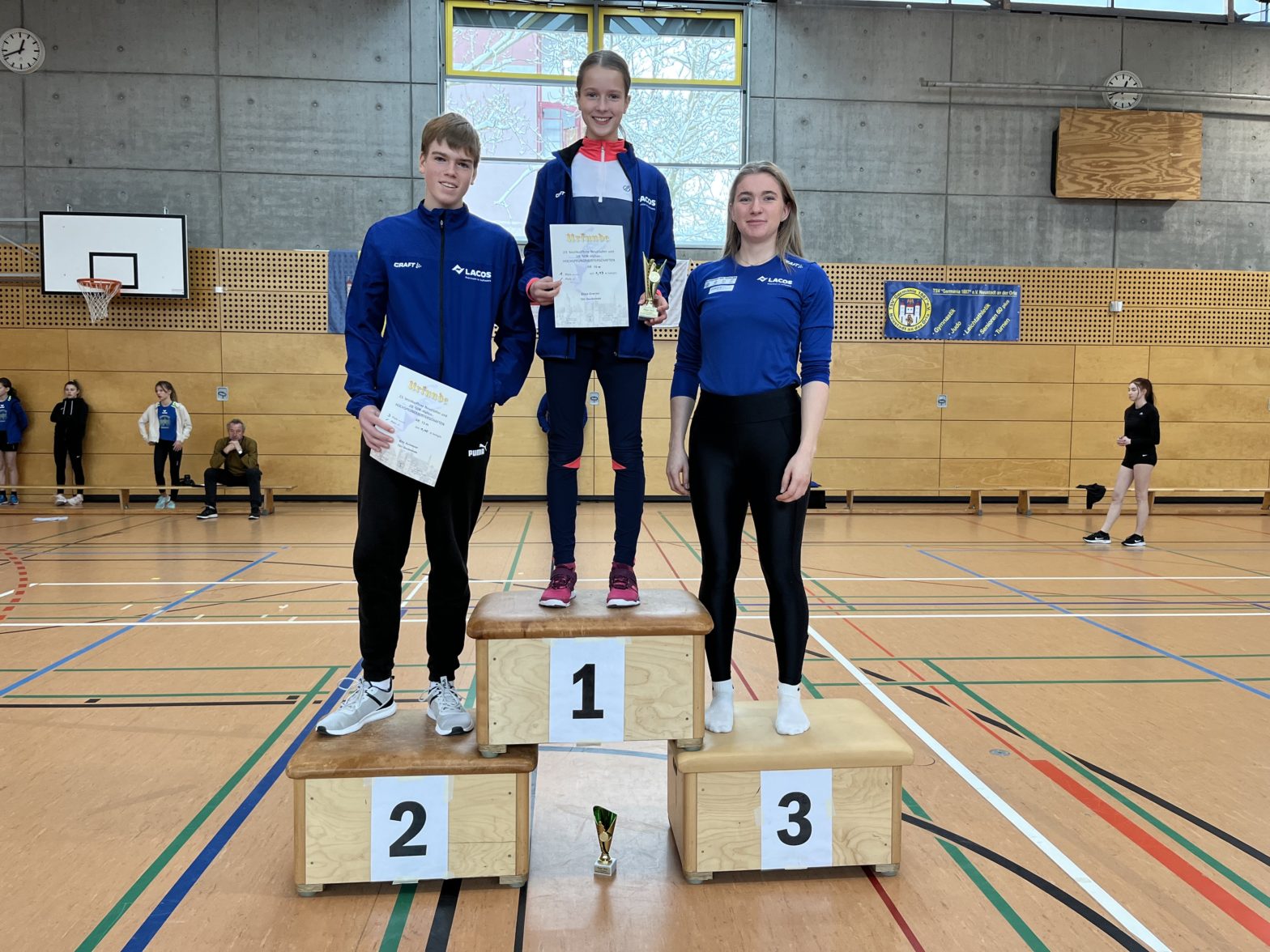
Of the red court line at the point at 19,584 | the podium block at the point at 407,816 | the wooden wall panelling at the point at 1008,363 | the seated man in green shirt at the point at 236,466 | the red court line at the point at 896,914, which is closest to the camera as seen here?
the red court line at the point at 896,914

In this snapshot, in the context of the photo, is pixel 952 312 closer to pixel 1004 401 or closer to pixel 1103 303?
pixel 1004 401

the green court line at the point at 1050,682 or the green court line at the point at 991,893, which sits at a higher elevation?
the green court line at the point at 991,893

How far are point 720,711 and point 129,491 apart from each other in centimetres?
1074

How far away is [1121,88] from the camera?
11.6 metres

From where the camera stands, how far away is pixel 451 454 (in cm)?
239

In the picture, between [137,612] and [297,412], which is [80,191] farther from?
[137,612]

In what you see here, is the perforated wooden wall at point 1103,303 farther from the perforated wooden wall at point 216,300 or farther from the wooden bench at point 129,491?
the wooden bench at point 129,491

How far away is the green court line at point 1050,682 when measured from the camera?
376 centimetres

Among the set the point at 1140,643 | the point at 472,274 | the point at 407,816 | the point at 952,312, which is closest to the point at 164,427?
the point at 472,274

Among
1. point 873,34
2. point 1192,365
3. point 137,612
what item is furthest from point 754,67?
point 137,612

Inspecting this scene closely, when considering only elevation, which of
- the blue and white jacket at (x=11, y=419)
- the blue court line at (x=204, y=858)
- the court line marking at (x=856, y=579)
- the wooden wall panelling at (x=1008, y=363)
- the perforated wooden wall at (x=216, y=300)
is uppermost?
the perforated wooden wall at (x=216, y=300)

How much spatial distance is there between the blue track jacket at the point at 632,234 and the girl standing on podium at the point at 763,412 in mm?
211

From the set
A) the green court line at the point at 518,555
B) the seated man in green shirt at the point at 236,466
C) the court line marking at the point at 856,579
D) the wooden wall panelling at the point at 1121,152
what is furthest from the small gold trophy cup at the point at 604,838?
the wooden wall panelling at the point at 1121,152

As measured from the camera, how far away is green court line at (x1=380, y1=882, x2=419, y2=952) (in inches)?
75.2
